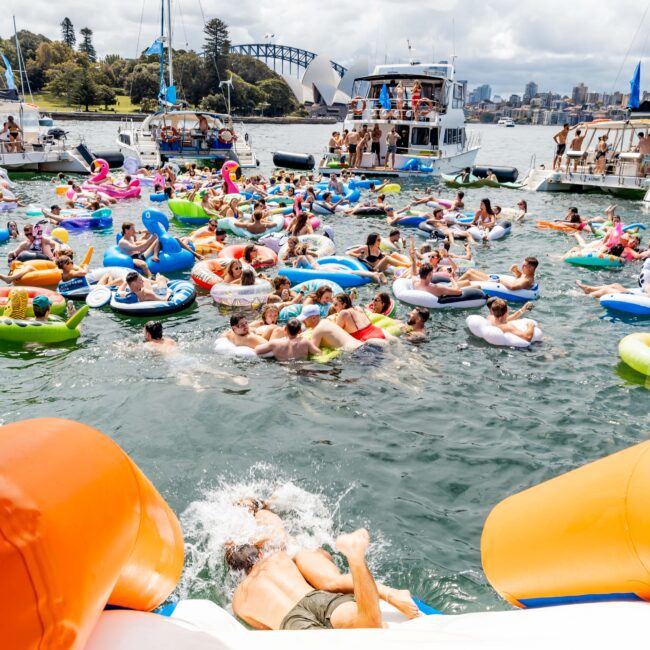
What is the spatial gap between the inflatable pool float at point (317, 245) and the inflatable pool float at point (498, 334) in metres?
4.61

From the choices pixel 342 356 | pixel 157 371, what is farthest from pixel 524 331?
pixel 157 371

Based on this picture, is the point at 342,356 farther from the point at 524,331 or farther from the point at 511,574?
the point at 511,574

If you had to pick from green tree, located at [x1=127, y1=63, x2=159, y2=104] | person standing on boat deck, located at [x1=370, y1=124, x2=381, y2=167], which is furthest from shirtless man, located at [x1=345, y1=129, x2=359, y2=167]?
green tree, located at [x1=127, y1=63, x2=159, y2=104]

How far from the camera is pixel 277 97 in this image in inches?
3693

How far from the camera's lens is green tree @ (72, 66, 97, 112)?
2805 inches

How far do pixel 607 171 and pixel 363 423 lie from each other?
21128mm

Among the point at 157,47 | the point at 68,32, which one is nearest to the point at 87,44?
the point at 68,32

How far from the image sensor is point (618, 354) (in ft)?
27.5

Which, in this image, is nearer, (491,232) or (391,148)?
(491,232)

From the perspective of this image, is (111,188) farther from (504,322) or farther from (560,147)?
(560,147)

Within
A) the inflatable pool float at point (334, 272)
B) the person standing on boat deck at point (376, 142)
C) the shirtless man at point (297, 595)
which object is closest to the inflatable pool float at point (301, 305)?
the inflatable pool float at point (334, 272)

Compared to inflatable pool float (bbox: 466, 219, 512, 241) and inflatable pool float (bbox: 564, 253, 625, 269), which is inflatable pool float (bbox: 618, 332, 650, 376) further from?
inflatable pool float (bbox: 466, 219, 512, 241)

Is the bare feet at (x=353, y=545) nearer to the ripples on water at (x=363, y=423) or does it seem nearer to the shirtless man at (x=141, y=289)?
the ripples on water at (x=363, y=423)

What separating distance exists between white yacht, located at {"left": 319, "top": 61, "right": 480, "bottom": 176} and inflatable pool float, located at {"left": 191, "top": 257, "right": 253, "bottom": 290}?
53.2 ft
